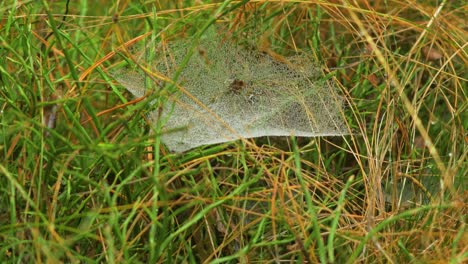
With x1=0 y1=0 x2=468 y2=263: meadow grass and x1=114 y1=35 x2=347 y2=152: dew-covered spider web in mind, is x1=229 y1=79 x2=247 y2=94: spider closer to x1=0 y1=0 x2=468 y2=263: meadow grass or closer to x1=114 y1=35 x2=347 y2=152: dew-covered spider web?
x1=114 y1=35 x2=347 y2=152: dew-covered spider web

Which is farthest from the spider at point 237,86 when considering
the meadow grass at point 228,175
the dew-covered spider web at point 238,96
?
the meadow grass at point 228,175

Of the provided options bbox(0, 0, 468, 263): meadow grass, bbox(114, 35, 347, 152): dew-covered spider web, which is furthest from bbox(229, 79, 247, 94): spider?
bbox(0, 0, 468, 263): meadow grass

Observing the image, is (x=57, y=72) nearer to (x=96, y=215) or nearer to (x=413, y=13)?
(x=96, y=215)

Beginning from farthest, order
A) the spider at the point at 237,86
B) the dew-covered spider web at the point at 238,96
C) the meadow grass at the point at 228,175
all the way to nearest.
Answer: the spider at the point at 237,86, the dew-covered spider web at the point at 238,96, the meadow grass at the point at 228,175

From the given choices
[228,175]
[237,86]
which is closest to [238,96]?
[237,86]

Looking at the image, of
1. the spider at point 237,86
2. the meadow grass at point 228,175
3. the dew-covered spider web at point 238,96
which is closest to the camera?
the meadow grass at point 228,175

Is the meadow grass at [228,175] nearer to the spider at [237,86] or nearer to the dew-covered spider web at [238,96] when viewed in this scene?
the dew-covered spider web at [238,96]
